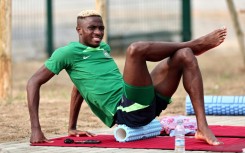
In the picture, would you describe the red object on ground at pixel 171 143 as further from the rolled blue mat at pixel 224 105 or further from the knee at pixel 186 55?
the rolled blue mat at pixel 224 105

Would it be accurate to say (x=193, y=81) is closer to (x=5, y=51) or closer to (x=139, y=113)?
(x=139, y=113)

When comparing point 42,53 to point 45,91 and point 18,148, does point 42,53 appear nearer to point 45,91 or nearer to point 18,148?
point 45,91

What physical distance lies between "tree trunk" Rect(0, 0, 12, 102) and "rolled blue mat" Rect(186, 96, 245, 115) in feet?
9.68

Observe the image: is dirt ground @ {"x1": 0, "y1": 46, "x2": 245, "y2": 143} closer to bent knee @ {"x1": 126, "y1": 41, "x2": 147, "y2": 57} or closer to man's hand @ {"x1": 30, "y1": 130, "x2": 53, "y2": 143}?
man's hand @ {"x1": 30, "y1": 130, "x2": 53, "y2": 143}

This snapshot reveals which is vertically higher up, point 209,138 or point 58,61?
point 58,61

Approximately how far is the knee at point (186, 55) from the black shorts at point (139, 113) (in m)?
0.50

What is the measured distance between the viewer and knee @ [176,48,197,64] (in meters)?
7.24

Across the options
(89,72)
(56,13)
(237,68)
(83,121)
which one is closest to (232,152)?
(89,72)

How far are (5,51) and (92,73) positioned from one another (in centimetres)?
445

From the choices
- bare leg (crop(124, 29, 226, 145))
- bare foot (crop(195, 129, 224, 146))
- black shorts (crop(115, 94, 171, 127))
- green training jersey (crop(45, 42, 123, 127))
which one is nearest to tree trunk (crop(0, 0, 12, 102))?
green training jersey (crop(45, 42, 123, 127))

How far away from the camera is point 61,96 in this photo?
13609 millimetres

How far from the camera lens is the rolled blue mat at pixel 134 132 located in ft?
25.0

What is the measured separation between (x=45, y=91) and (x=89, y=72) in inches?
277

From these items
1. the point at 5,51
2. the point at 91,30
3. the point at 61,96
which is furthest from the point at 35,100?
the point at 61,96
